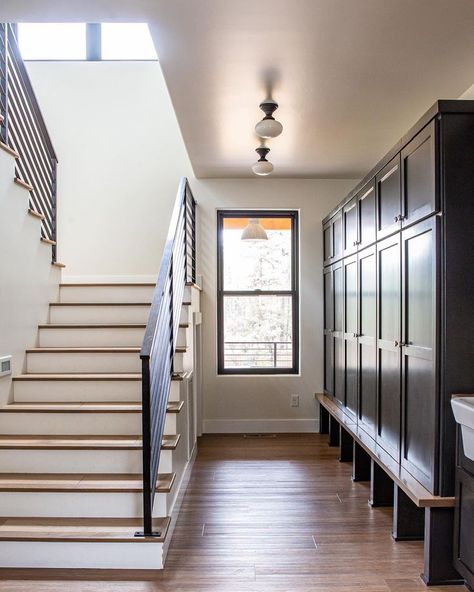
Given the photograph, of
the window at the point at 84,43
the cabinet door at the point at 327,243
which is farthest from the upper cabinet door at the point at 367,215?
the window at the point at 84,43

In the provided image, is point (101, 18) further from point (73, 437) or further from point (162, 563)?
point (162, 563)

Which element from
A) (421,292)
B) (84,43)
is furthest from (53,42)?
(421,292)

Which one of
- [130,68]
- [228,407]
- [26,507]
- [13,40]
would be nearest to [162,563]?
[26,507]

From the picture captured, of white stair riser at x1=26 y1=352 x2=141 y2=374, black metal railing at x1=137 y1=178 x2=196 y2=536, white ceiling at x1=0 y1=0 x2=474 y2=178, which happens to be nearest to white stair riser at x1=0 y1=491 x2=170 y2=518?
black metal railing at x1=137 y1=178 x2=196 y2=536

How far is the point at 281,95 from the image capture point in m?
3.01

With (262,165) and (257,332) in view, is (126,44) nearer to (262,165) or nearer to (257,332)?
(262,165)

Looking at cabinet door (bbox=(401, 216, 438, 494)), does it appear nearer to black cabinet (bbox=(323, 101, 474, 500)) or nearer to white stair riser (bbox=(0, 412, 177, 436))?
black cabinet (bbox=(323, 101, 474, 500))

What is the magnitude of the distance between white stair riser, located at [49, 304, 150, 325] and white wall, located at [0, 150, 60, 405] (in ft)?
0.40

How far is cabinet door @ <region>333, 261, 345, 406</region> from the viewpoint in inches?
161

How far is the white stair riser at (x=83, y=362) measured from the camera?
3.37 meters

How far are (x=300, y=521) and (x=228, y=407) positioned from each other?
2121 millimetres

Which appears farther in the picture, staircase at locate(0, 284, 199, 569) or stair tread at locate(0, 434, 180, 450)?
stair tread at locate(0, 434, 180, 450)

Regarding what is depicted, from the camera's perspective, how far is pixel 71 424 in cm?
292

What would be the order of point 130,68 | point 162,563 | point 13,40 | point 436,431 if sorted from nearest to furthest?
point 436,431, point 162,563, point 13,40, point 130,68
